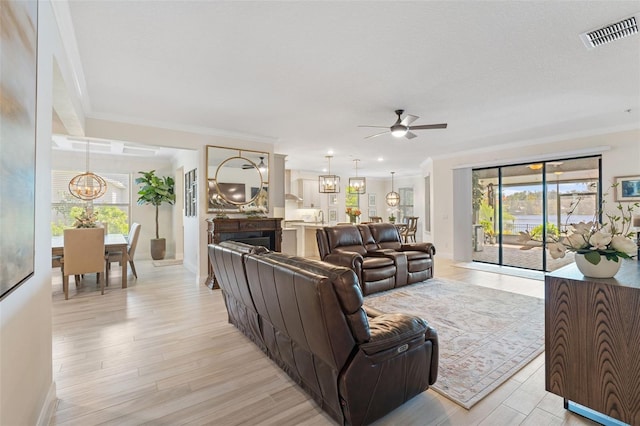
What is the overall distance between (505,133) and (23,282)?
22.1 ft

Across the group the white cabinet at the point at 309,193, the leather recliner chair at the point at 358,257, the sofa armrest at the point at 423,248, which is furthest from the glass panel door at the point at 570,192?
the white cabinet at the point at 309,193

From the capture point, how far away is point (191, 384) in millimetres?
2178

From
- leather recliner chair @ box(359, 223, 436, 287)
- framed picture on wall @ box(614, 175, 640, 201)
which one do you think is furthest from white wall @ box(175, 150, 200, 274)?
framed picture on wall @ box(614, 175, 640, 201)

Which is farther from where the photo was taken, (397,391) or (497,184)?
(497,184)

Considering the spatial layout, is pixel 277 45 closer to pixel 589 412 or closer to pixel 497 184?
pixel 589 412

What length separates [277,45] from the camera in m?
2.64

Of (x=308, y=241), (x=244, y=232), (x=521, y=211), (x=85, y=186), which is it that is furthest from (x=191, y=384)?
(x=521, y=211)

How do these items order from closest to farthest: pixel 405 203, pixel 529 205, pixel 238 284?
pixel 238 284, pixel 529 205, pixel 405 203

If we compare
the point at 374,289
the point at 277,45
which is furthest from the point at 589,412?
the point at 277,45

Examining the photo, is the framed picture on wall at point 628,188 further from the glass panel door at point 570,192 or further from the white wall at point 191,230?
the white wall at point 191,230

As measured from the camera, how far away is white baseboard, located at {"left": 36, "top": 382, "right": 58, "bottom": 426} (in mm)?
1734

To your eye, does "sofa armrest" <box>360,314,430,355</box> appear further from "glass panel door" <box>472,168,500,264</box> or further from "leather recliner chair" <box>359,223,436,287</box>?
"glass panel door" <box>472,168,500,264</box>

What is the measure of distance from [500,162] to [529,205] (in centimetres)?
109

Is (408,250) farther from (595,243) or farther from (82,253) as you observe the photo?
(82,253)
